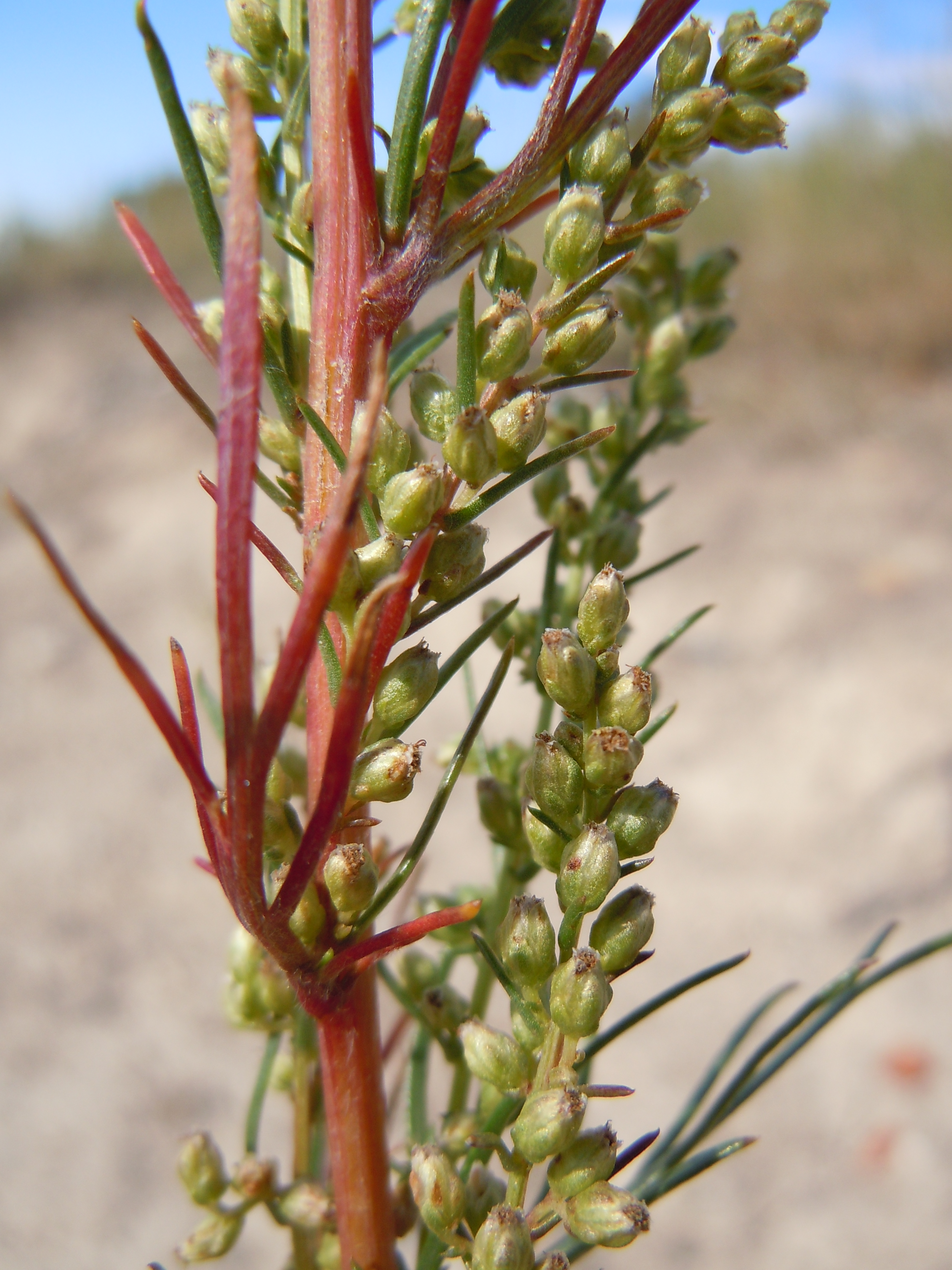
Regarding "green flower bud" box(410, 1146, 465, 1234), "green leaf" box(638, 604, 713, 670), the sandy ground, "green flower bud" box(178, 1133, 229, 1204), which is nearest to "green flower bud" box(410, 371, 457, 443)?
"green leaf" box(638, 604, 713, 670)

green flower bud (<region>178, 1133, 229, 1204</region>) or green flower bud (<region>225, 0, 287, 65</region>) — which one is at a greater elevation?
green flower bud (<region>225, 0, 287, 65</region>)

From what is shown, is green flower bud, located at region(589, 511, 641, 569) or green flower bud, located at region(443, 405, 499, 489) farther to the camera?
green flower bud, located at region(589, 511, 641, 569)

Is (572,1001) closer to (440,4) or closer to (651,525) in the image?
(440,4)

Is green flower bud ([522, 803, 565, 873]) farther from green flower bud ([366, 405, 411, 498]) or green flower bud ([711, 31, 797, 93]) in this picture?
green flower bud ([711, 31, 797, 93])

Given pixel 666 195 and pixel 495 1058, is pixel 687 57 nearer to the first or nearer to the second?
pixel 666 195

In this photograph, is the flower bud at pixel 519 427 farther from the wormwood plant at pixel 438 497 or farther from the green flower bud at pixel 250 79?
the green flower bud at pixel 250 79

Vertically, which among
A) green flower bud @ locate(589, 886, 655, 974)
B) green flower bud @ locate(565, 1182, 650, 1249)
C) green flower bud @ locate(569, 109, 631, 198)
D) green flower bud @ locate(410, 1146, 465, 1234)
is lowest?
green flower bud @ locate(565, 1182, 650, 1249)
